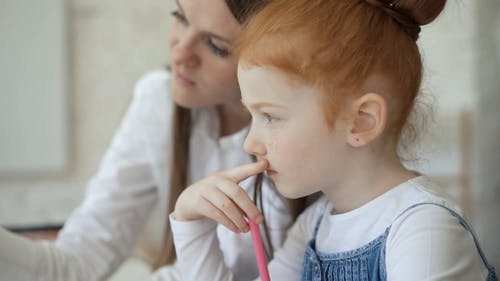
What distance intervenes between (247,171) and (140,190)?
18.4 inches

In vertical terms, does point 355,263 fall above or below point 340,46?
below

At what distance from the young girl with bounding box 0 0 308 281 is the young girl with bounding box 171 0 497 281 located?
7.5 inches

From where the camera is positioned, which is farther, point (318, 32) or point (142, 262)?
point (142, 262)

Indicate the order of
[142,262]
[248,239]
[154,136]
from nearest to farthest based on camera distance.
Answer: [248,239], [154,136], [142,262]

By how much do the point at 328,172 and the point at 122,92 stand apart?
1.73 metres

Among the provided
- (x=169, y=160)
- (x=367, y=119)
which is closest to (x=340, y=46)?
(x=367, y=119)

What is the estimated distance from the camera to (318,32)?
2.36 ft

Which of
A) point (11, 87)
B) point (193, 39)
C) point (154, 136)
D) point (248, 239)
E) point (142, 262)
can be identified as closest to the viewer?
point (193, 39)

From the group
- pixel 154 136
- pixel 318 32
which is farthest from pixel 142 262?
pixel 318 32

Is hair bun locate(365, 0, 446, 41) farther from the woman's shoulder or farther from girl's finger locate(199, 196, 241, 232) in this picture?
the woman's shoulder

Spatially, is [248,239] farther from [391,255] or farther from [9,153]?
[9,153]

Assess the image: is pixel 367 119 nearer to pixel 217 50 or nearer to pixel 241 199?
pixel 241 199

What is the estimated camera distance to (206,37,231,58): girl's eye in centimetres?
97

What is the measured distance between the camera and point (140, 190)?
1205 mm
